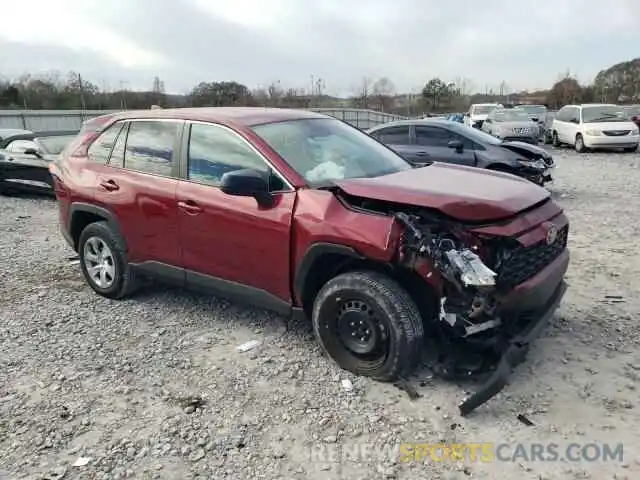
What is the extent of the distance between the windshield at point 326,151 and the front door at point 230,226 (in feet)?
0.69

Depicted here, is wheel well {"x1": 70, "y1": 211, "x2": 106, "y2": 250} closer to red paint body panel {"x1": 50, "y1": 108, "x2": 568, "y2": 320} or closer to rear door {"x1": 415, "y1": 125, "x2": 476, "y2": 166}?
red paint body panel {"x1": 50, "y1": 108, "x2": 568, "y2": 320}

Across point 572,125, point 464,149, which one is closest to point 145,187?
point 464,149

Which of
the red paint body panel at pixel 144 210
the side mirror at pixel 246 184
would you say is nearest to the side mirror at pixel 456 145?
the red paint body panel at pixel 144 210

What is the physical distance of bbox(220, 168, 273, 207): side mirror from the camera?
3.60 meters

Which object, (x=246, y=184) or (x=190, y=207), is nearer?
(x=246, y=184)

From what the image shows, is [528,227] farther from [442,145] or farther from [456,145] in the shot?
[442,145]

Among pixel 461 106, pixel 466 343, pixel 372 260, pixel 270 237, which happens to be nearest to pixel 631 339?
pixel 466 343

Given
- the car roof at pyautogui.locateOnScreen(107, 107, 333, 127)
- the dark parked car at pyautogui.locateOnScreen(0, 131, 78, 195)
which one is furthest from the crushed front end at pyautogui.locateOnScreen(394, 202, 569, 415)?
the dark parked car at pyautogui.locateOnScreen(0, 131, 78, 195)

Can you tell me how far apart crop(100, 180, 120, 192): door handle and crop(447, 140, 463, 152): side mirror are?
6.13 metres

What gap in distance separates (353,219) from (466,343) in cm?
106

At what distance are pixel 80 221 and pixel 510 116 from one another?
53.8 ft

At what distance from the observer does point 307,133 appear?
14.4 ft

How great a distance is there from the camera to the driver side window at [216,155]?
13.2ft

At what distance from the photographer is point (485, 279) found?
120 inches
